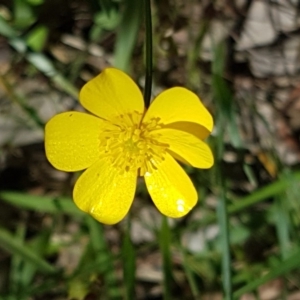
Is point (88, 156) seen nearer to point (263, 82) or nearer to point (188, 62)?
point (188, 62)

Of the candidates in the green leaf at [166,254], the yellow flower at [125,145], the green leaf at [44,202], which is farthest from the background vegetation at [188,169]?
the yellow flower at [125,145]

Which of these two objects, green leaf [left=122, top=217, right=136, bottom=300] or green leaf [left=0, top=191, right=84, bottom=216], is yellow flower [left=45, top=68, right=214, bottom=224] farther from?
green leaf [left=0, top=191, right=84, bottom=216]

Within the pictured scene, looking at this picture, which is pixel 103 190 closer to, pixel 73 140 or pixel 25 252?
pixel 73 140

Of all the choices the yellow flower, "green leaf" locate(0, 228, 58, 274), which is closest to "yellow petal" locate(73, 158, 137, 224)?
the yellow flower

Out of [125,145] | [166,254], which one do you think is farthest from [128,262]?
[125,145]

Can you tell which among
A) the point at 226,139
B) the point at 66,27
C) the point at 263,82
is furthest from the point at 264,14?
the point at 66,27

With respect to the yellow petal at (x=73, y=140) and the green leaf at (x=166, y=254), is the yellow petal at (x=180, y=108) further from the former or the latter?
the green leaf at (x=166, y=254)
